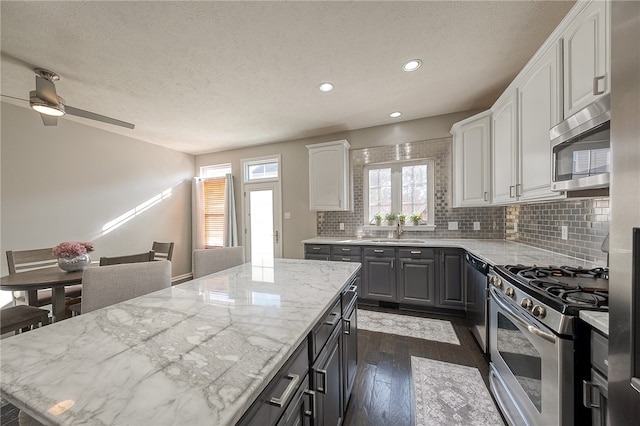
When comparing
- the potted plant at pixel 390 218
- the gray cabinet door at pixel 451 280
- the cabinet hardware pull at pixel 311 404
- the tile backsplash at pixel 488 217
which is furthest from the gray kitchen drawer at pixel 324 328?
the potted plant at pixel 390 218

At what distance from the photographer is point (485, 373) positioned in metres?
1.88

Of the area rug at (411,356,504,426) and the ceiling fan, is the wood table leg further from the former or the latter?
the area rug at (411,356,504,426)

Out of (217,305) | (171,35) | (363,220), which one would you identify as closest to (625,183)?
(217,305)

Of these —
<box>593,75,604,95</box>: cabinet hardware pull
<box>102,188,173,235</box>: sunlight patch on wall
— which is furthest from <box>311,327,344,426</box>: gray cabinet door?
<box>102,188,173,235</box>: sunlight patch on wall

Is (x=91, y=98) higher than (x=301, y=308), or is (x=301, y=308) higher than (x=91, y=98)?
(x=91, y=98)

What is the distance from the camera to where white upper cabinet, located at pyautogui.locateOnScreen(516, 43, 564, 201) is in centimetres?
155

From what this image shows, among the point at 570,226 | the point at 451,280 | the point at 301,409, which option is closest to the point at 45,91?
the point at 301,409

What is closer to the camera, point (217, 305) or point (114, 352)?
point (114, 352)

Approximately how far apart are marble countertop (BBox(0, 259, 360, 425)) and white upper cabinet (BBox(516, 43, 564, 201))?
1.81 meters

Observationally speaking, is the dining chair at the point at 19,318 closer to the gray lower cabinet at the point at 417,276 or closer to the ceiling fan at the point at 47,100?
the ceiling fan at the point at 47,100

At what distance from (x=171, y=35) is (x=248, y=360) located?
91.0 inches

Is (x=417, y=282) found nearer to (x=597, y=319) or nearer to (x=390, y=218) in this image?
(x=390, y=218)

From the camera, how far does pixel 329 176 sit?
12.0 ft

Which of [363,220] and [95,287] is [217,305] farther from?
[363,220]
